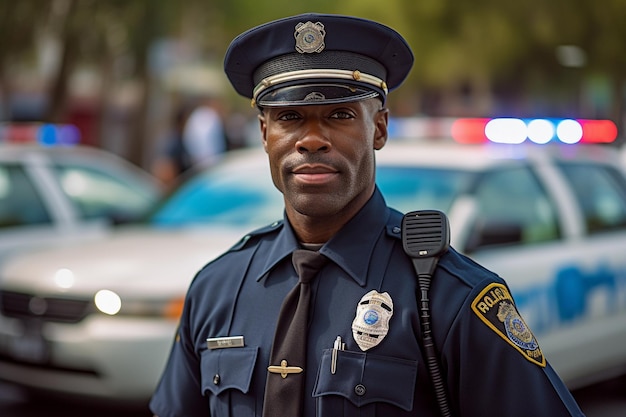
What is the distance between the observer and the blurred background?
14.6 metres

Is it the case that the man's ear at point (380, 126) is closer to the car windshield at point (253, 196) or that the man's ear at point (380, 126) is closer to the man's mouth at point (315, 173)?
the man's mouth at point (315, 173)

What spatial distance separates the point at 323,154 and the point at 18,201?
555cm

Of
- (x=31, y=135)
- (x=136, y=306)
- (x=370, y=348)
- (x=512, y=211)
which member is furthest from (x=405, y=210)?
(x=31, y=135)

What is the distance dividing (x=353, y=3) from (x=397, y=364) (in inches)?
853

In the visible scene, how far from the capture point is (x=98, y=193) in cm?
767

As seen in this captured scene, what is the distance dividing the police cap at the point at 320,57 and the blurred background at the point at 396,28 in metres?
10.3

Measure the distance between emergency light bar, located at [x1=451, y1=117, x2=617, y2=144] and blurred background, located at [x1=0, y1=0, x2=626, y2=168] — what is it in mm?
5550

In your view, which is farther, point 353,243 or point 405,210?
point 405,210

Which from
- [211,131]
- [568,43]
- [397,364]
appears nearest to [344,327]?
[397,364]

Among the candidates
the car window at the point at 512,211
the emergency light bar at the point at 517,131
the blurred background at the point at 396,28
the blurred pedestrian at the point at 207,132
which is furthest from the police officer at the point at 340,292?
the blurred pedestrian at the point at 207,132

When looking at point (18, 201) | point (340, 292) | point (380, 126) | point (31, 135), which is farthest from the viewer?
point (31, 135)

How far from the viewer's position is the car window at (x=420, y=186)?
5.33 m

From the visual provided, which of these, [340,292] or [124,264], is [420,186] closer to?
[124,264]

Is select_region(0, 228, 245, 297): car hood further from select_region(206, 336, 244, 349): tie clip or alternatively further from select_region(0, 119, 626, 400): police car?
select_region(206, 336, 244, 349): tie clip
